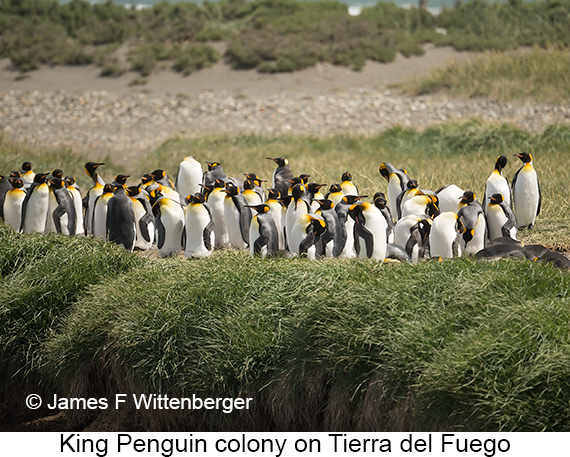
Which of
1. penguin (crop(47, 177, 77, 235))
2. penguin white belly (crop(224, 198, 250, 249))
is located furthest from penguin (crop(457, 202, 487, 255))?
penguin (crop(47, 177, 77, 235))

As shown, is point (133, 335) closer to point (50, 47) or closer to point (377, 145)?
point (377, 145)

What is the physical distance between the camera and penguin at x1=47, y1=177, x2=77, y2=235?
30.8 feet

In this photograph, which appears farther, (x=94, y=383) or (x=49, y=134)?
(x=49, y=134)

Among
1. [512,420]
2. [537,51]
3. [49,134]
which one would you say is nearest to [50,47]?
[49,134]

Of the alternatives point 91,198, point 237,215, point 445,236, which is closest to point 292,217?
point 237,215

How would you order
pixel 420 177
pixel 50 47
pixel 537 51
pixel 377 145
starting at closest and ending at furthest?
pixel 420 177 < pixel 377 145 < pixel 537 51 < pixel 50 47

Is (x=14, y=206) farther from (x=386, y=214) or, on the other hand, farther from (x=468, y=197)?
(x=468, y=197)

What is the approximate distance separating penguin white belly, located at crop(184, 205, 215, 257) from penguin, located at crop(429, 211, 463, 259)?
2.38 m

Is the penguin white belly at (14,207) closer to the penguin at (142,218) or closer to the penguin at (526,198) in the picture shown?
the penguin at (142,218)

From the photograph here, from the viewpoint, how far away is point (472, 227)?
7898mm

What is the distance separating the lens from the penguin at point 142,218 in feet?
30.7

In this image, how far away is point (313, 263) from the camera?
20.1 feet

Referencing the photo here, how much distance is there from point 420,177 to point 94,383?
22.4ft

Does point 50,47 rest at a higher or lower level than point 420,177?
higher
